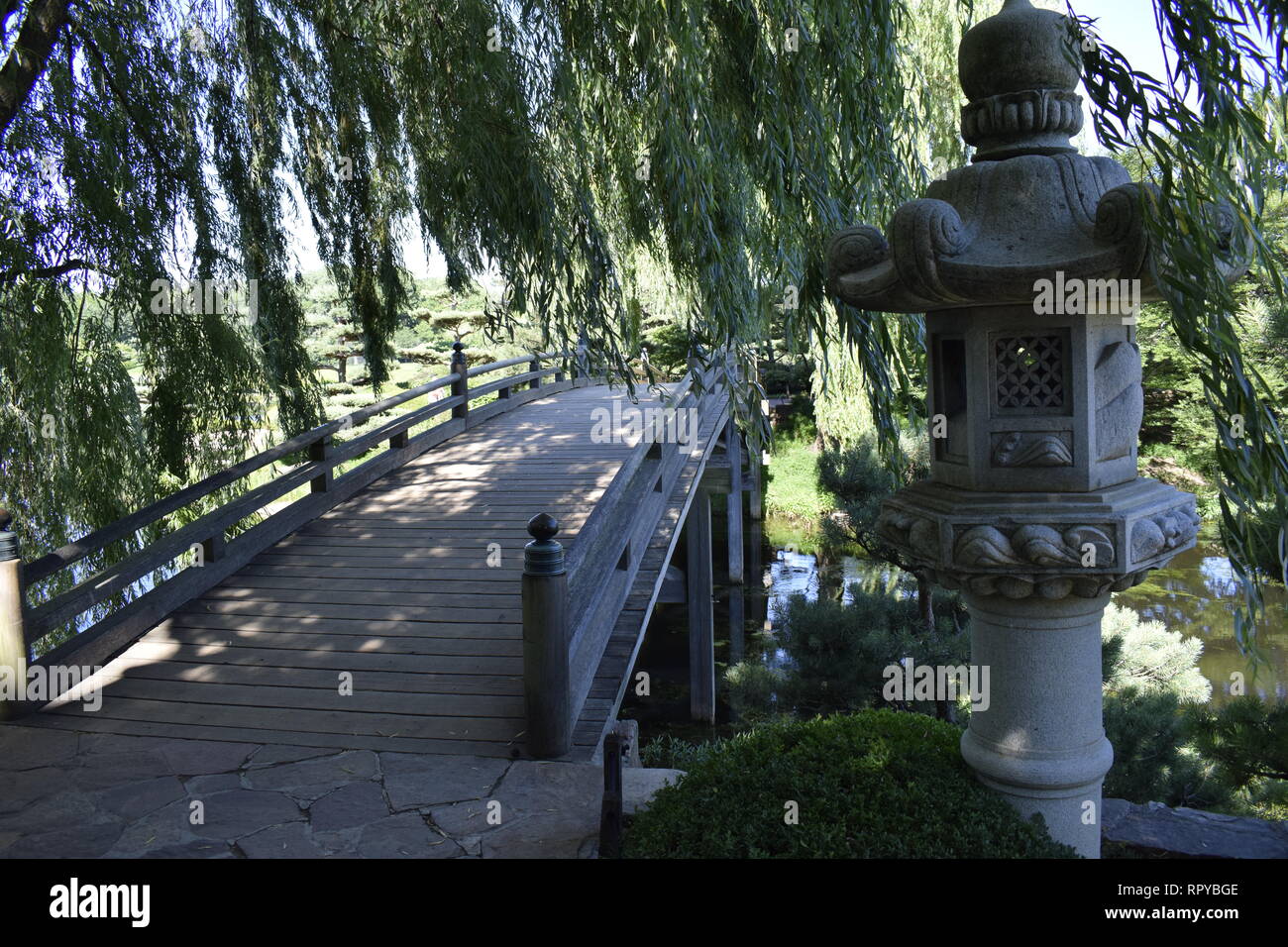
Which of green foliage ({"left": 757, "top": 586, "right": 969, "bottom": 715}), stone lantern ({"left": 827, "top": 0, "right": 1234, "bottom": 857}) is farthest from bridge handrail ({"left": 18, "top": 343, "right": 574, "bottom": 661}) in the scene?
green foliage ({"left": 757, "top": 586, "right": 969, "bottom": 715})

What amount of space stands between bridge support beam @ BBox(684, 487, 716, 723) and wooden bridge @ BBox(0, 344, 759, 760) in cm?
344

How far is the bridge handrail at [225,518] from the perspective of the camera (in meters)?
4.95

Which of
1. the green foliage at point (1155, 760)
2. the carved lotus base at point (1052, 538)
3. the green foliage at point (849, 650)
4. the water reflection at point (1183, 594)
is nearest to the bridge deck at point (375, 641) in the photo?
the green foliage at point (849, 650)

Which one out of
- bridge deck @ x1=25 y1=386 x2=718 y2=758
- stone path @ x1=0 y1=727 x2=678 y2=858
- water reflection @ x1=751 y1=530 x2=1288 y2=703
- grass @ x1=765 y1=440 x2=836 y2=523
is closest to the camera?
stone path @ x1=0 y1=727 x2=678 y2=858

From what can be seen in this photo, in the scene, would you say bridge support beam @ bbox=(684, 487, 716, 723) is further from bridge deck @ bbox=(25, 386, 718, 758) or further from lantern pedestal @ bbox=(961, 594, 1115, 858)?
lantern pedestal @ bbox=(961, 594, 1115, 858)

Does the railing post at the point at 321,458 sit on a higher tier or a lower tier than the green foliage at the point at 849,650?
higher

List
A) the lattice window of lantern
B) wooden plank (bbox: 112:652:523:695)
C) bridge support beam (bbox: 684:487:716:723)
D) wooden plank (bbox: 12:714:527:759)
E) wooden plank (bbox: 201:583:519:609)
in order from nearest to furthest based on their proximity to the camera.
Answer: the lattice window of lantern < wooden plank (bbox: 12:714:527:759) < wooden plank (bbox: 112:652:523:695) < wooden plank (bbox: 201:583:519:609) < bridge support beam (bbox: 684:487:716:723)


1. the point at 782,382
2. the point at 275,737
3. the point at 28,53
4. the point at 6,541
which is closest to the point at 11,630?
the point at 6,541

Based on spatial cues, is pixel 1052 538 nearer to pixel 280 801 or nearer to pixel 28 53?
pixel 280 801

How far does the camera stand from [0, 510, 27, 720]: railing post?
4.55 m

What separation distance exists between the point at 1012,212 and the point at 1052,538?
3.11 ft

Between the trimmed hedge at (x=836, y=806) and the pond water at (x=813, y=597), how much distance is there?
7.50 m

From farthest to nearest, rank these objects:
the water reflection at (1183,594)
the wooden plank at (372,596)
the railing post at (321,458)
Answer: the water reflection at (1183,594) < the railing post at (321,458) < the wooden plank at (372,596)

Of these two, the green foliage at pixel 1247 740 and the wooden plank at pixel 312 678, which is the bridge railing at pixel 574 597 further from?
the green foliage at pixel 1247 740
